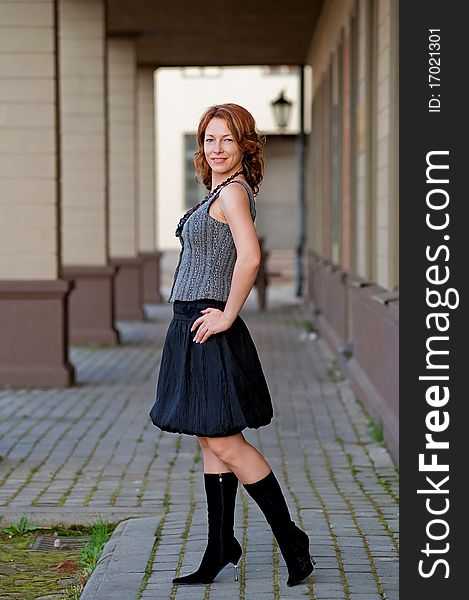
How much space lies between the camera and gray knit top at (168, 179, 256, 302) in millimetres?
4695

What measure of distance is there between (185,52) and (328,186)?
5981 millimetres

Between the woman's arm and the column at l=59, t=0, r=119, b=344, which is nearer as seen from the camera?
the woman's arm

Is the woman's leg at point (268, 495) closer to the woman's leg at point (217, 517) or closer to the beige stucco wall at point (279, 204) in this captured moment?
the woman's leg at point (217, 517)

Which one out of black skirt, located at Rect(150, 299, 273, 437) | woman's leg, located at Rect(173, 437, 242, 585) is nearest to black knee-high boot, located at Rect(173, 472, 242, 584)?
woman's leg, located at Rect(173, 437, 242, 585)

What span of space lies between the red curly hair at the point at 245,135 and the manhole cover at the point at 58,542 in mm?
1986

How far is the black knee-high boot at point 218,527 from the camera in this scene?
4.87 metres

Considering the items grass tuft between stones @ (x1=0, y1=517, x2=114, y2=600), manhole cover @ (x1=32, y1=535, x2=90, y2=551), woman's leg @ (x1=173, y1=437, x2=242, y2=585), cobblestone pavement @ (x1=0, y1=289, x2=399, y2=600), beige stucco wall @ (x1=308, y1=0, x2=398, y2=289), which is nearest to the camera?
woman's leg @ (x1=173, y1=437, x2=242, y2=585)

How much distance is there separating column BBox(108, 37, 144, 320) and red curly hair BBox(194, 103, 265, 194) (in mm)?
14594

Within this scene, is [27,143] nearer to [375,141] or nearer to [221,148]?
[375,141]

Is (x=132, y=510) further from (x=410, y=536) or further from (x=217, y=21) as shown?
(x=217, y=21)

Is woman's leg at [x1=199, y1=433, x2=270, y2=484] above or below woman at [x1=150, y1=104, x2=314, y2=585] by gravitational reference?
below

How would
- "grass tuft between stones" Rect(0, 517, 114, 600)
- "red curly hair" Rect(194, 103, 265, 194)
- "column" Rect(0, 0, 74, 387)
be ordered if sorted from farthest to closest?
"column" Rect(0, 0, 74, 387) < "grass tuft between stones" Rect(0, 517, 114, 600) < "red curly hair" Rect(194, 103, 265, 194)

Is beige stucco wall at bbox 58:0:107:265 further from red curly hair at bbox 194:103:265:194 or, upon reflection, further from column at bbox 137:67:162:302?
red curly hair at bbox 194:103:265:194

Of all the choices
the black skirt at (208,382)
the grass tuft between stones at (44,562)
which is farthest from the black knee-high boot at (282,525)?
the grass tuft between stones at (44,562)
